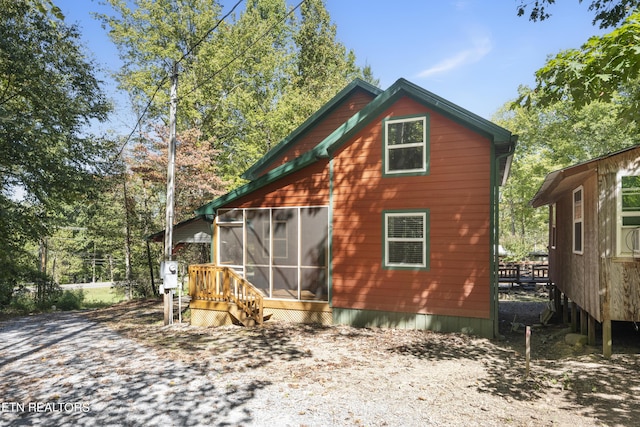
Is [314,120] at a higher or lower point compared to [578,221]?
higher

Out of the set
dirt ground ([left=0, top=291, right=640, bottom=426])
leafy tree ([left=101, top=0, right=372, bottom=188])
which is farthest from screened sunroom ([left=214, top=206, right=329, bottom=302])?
leafy tree ([left=101, top=0, right=372, bottom=188])

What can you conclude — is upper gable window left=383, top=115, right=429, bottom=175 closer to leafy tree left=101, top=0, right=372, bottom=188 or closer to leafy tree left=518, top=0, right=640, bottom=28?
leafy tree left=518, top=0, right=640, bottom=28

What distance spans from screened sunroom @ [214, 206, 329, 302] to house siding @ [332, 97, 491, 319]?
21.1 inches

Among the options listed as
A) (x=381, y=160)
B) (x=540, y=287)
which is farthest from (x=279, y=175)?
(x=540, y=287)

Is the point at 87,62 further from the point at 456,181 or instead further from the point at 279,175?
the point at 456,181

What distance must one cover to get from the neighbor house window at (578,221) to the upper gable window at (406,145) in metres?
3.72

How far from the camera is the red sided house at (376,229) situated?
9008 mm

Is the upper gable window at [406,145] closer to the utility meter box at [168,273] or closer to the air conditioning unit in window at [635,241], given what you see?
the air conditioning unit in window at [635,241]

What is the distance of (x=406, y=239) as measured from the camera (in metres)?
9.70

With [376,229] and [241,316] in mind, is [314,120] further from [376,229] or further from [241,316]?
[241,316]

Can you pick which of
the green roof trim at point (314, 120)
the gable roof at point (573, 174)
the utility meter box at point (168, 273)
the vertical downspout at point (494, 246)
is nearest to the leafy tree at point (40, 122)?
the green roof trim at point (314, 120)

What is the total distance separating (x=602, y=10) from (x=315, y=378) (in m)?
11.7

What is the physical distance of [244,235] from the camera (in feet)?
37.0

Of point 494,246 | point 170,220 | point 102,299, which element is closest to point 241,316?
point 170,220
